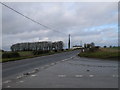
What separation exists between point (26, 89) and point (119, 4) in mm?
19772

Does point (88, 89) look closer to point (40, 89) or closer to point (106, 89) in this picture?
point (106, 89)

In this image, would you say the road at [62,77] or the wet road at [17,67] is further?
the wet road at [17,67]

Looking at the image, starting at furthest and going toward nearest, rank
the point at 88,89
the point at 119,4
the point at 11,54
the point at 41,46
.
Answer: the point at 41,46 → the point at 11,54 → the point at 119,4 → the point at 88,89

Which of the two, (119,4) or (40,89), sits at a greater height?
(119,4)

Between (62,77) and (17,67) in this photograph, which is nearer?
(62,77)

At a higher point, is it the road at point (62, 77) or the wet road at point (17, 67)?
the road at point (62, 77)

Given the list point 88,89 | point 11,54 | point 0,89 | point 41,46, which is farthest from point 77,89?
point 41,46

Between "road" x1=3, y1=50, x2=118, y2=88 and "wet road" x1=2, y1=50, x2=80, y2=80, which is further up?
"road" x1=3, y1=50, x2=118, y2=88

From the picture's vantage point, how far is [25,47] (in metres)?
111

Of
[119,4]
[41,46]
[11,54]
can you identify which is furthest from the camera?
[41,46]

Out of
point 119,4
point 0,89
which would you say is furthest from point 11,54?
point 0,89

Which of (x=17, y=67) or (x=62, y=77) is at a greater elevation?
(x=62, y=77)

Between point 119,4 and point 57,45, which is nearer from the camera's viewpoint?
point 119,4

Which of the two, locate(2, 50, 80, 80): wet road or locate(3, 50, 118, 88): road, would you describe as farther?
locate(2, 50, 80, 80): wet road
